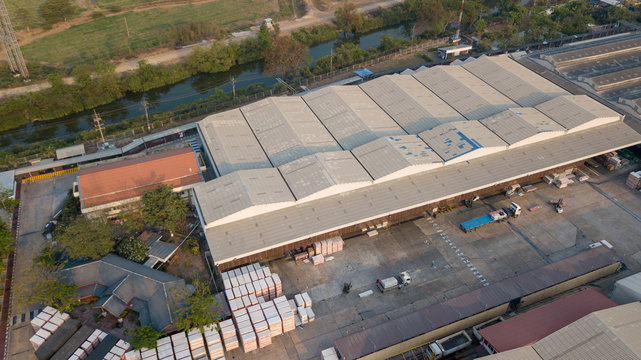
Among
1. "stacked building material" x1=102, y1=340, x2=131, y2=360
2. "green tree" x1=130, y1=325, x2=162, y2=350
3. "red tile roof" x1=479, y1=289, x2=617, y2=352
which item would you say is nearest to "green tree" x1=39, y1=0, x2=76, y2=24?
"stacked building material" x1=102, y1=340, x2=131, y2=360

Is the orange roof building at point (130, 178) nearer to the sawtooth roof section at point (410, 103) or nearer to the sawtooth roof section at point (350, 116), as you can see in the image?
the sawtooth roof section at point (350, 116)

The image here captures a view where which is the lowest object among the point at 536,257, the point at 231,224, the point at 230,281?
the point at 536,257

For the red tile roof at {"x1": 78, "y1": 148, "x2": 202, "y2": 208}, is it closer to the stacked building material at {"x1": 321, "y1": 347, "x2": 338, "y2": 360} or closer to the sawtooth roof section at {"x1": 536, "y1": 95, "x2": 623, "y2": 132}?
the stacked building material at {"x1": 321, "y1": 347, "x2": 338, "y2": 360}

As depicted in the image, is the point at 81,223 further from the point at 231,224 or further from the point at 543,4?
the point at 543,4

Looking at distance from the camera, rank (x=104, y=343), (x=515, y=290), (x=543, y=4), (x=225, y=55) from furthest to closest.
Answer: (x=543, y=4) < (x=225, y=55) < (x=515, y=290) < (x=104, y=343)

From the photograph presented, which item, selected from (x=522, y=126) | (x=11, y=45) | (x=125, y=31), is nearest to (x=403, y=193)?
(x=522, y=126)

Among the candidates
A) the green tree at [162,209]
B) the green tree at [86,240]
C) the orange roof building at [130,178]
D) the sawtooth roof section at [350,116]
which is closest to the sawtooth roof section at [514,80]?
the sawtooth roof section at [350,116]

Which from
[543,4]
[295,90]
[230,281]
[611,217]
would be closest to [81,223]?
[230,281]
